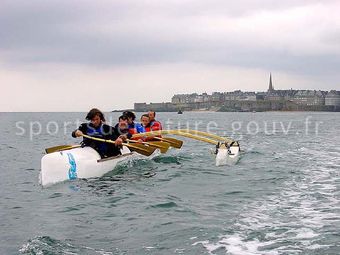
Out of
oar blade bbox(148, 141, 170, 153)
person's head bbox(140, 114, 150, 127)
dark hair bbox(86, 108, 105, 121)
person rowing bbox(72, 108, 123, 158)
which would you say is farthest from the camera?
person's head bbox(140, 114, 150, 127)

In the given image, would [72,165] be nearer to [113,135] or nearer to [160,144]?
[113,135]

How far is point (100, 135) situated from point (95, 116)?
748 millimetres

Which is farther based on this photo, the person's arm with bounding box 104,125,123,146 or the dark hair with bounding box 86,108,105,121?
the person's arm with bounding box 104,125,123,146

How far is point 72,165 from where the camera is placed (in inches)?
483

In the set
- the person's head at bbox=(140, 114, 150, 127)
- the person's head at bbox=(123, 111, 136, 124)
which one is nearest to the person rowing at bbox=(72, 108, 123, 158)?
the person's head at bbox=(123, 111, 136, 124)

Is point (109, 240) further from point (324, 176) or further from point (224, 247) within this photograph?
point (324, 176)

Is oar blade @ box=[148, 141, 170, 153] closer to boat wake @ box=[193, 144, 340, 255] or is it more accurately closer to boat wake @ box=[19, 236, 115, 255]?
boat wake @ box=[193, 144, 340, 255]

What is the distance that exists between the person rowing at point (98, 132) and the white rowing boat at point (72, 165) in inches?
15.2

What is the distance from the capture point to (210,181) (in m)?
12.6

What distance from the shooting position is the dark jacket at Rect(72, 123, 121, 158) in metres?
13.2

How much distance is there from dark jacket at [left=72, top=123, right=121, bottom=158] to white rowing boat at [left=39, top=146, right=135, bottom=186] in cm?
28

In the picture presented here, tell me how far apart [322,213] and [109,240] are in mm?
4096

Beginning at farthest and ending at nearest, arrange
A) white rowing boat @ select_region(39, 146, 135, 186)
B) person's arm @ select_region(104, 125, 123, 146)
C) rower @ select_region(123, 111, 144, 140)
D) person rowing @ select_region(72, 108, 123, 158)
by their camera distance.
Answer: rower @ select_region(123, 111, 144, 140) → person's arm @ select_region(104, 125, 123, 146) → person rowing @ select_region(72, 108, 123, 158) → white rowing boat @ select_region(39, 146, 135, 186)

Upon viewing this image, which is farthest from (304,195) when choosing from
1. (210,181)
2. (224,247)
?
(224,247)
